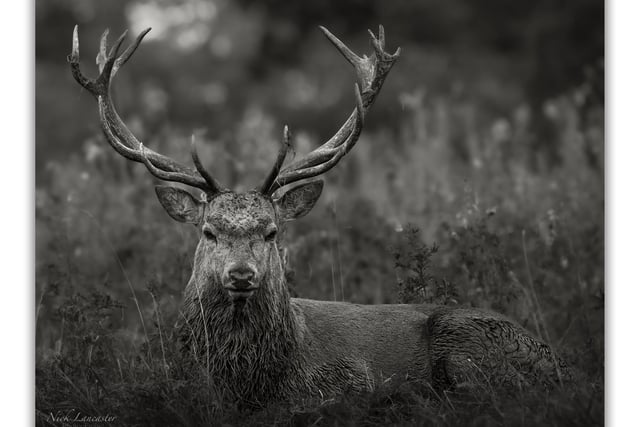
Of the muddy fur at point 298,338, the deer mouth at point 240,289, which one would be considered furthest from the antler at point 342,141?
the deer mouth at point 240,289

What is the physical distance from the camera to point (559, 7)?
8648mm

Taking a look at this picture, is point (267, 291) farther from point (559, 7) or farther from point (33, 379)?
point (559, 7)

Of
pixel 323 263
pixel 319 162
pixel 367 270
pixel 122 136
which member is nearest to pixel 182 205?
pixel 122 136

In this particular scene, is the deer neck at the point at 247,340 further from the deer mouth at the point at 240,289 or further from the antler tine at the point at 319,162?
the antler tine at the point at 319,162

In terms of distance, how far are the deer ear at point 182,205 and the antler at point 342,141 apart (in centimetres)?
37

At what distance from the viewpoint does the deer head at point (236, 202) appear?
4.79m

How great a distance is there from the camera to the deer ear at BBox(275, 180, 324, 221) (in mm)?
5254

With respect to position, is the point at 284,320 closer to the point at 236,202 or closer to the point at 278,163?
the point at 236,202

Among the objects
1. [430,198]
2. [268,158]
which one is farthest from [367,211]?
[268,158]

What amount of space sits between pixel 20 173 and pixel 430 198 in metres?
3.51

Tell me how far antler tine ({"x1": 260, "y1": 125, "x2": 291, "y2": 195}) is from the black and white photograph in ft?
0.05

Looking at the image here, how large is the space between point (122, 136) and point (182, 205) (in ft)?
1.61
